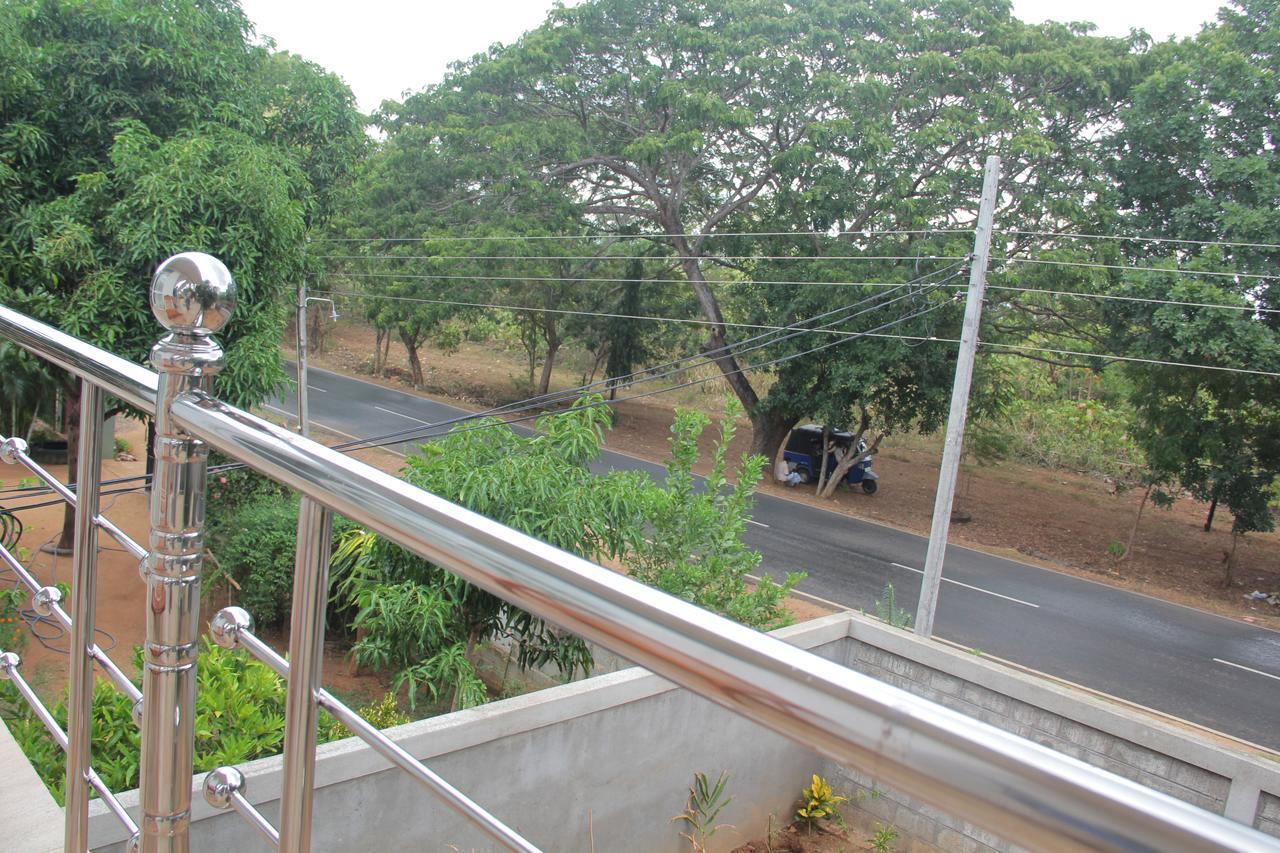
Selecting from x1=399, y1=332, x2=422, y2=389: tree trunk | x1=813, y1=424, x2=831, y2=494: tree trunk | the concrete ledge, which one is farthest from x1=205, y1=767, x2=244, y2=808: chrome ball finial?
x1=399, y1=332, x2=422, y2=389: tree trunk

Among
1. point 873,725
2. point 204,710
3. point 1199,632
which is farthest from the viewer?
point 1199,632

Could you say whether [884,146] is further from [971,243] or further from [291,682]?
[291,682]

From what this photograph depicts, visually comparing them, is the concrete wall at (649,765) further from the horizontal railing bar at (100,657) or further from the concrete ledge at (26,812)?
the horizontal railing bar at (100,657)

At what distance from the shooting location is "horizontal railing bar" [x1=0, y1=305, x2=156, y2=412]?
40.4 inches

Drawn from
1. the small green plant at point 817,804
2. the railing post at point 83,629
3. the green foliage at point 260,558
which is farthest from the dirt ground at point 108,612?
the railing post at point 83,629

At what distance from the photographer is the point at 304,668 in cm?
80

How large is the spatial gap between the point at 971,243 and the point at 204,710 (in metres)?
11.9

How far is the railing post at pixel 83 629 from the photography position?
116 cm

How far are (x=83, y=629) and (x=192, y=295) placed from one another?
522mm

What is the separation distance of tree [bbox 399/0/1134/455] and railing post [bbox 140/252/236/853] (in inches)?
477

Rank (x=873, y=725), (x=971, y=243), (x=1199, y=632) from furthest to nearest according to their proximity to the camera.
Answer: (x=971, y=243), (x=1199, y=632), (x=873, y=725)

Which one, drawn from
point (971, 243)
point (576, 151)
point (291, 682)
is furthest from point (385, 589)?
point (576, 151)

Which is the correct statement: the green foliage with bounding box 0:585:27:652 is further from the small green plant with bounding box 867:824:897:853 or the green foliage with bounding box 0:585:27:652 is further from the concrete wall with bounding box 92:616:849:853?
the small green plant with bounding box 867:824:897:853

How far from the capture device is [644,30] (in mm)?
15852
